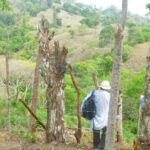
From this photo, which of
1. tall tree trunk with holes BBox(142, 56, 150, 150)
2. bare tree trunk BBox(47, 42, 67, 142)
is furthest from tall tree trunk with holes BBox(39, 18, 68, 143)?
tall tree trunk with holes BBox(142, 56, 150, 150)

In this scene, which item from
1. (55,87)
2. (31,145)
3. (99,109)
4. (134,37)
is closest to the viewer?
(99,109)

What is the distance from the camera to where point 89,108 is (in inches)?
363

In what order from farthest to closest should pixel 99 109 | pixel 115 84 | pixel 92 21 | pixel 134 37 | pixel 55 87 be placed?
pixel 92 21
pixel 134 37
pixel 55 87
pixel 99 109
pixel 115 84

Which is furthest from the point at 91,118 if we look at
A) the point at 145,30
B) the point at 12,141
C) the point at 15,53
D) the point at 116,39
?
the point at 145,30

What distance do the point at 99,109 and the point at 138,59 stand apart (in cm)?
5720

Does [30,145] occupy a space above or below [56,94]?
below

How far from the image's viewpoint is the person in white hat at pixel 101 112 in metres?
9.06

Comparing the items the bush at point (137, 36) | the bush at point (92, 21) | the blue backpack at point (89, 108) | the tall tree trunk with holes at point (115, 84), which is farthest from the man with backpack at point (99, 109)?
the bush at point (92, 21)

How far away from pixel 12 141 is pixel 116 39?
4.76 metres

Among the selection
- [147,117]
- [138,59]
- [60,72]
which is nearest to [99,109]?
[60,72]

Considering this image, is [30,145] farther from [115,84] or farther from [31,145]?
[115,84]

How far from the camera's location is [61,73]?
31.5 feet

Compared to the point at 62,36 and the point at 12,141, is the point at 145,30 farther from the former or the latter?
the point at 12,141

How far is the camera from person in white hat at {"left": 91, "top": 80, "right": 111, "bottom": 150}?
9.06 m
